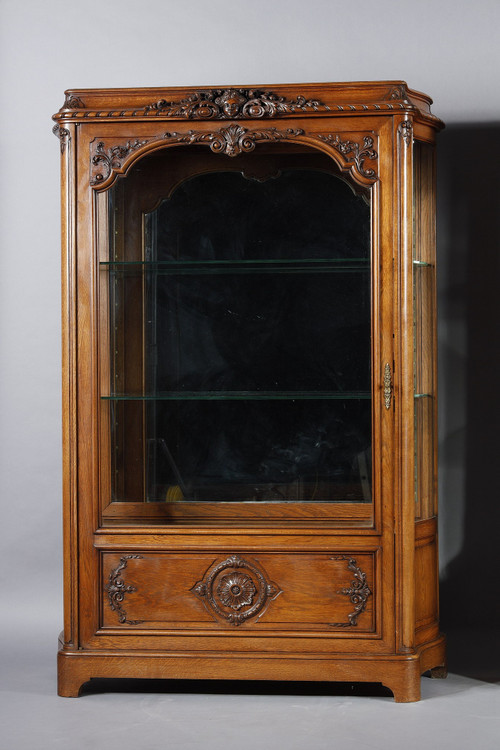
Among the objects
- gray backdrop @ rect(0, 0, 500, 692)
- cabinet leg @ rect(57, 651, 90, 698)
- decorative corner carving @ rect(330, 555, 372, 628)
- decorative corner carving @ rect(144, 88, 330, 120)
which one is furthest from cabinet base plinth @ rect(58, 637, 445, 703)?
decorative corner carving @ rect(144, 88, 330, 120)

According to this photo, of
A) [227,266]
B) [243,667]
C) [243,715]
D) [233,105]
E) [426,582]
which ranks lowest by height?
[243,715]

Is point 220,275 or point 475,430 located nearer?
point 220,275

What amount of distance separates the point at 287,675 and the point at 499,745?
2.17ft

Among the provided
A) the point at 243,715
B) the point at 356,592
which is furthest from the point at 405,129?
the point at 243,715

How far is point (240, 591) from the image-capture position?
314cm

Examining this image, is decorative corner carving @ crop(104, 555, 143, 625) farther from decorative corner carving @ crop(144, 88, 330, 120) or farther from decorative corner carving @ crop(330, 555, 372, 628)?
decorative corner carving @ crop(144, 88, 330, 120)

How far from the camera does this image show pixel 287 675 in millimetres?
3111

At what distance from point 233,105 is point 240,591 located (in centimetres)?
146

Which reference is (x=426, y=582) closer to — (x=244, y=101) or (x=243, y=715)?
(x=243, y=715)

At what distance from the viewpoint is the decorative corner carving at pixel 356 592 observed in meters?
3.12

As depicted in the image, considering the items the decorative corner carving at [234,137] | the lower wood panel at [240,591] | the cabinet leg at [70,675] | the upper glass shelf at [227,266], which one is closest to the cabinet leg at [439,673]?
the lower wood panel at [240,591]

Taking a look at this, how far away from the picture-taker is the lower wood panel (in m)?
3.12

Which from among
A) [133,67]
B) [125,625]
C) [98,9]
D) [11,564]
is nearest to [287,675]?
[125,625]

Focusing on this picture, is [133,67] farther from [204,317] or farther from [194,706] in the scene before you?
[194,706]
